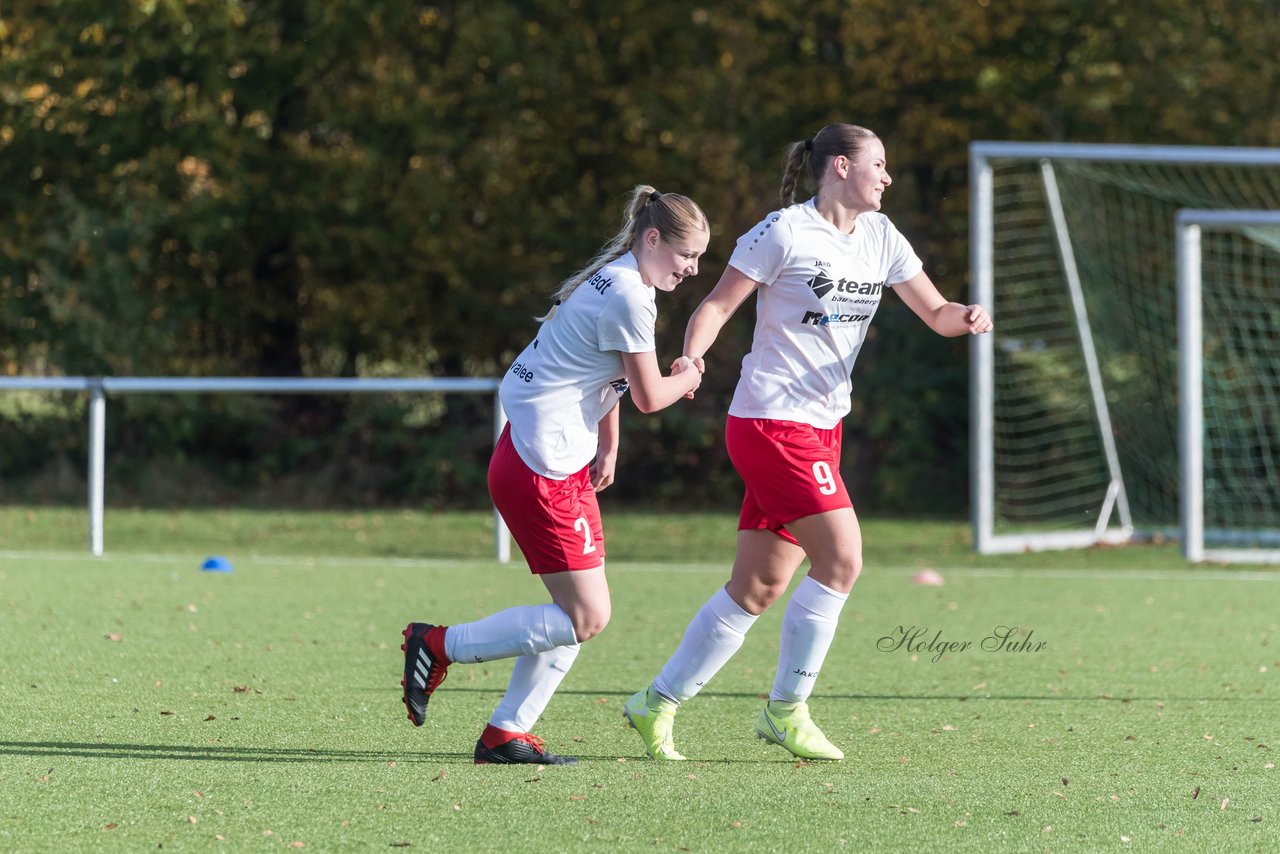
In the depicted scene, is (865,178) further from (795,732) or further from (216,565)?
(216,565)

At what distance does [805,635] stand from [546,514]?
87cm

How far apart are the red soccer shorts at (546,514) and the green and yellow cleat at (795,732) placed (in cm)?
72

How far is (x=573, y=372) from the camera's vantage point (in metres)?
4.56

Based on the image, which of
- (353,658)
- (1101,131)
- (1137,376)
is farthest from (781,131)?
(353,658)

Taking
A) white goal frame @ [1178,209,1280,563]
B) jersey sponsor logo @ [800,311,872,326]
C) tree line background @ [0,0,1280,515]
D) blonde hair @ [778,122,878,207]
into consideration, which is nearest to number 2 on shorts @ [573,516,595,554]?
jersey sponsor logo @ [800,311,872,326]

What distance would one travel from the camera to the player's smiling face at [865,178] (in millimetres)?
4812

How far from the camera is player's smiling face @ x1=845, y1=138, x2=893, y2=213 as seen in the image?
4812 mm

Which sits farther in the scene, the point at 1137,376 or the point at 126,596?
the point at 1137,376

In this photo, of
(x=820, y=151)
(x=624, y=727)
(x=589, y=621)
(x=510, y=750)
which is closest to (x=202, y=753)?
(x=510, y=750)

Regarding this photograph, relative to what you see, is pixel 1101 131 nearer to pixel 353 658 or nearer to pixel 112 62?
pixel 112 62

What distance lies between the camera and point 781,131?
17.5 meters

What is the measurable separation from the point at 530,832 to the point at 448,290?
14410mm

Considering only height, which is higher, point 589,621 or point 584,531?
point 584,531

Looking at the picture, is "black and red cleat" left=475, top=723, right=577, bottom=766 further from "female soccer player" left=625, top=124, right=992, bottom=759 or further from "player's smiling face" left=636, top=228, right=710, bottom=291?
"player's smiling face" left=636, top=228, right=710, bottom=291
